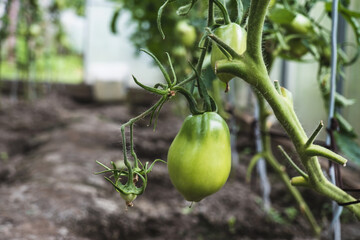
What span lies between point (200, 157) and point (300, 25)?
45cm

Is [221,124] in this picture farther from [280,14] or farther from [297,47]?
[297,47]

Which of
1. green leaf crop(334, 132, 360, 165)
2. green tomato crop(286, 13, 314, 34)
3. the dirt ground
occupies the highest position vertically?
green tomato crop(286, 13, 314, 34)

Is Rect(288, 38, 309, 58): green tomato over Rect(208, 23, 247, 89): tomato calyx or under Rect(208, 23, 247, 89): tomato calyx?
under

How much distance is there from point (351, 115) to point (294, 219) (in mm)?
529

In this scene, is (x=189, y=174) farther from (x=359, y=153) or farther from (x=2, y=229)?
(x=2, y=229)

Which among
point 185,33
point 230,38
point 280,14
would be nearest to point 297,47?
point 280,14

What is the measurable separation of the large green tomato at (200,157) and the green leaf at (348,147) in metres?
0.41

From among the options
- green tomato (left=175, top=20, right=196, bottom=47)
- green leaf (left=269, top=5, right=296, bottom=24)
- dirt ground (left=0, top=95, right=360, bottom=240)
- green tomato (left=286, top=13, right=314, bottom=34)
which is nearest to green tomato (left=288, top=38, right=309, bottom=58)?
green tomato (left=286, top=13, right=314, bottom=34)

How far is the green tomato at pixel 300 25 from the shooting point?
2.32 feet

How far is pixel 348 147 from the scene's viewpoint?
0.73 m

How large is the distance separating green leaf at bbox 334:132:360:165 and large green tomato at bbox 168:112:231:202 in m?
0.41

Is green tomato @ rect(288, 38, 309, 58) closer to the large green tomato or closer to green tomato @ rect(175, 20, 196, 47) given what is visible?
the large green tomato

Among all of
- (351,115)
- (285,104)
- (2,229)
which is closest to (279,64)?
(351,115)

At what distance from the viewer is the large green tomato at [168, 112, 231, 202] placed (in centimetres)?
37
